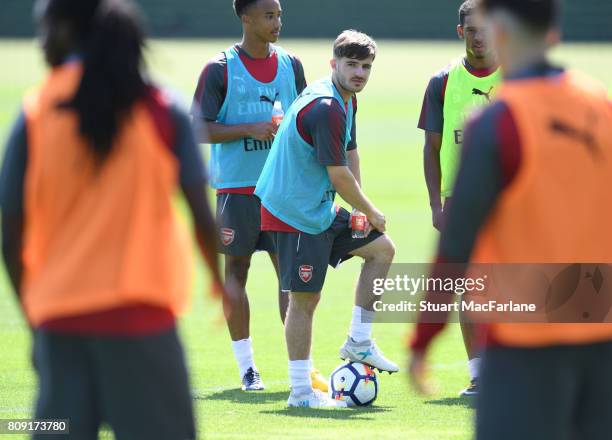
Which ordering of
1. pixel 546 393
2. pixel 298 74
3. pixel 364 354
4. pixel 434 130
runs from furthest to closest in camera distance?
pixel 298 74 → pixel 434 130 → pixel 364 354 → pixel 546 393

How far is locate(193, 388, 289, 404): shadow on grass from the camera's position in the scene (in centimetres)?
798

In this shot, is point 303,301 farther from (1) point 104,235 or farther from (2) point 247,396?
(1) point 104,235

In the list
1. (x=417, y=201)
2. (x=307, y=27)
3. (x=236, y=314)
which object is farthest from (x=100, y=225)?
(x=307, y=27)

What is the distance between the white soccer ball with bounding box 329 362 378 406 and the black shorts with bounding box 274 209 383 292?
560 mm

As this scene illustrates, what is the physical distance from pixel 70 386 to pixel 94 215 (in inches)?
21.3

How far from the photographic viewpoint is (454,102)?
8.52 metres

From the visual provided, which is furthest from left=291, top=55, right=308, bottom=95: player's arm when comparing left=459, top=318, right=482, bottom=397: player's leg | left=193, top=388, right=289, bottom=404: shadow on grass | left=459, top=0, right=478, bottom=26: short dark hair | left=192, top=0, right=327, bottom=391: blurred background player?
left=193, top=388, right=289, bottom=404: shadow on grass

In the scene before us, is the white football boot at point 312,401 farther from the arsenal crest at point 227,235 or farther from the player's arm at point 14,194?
the player's arm at point 14,194

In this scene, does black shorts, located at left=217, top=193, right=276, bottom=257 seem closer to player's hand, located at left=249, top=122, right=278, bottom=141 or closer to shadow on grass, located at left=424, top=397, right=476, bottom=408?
player's hand, located at left=249, top=122, right=278, bottom=141

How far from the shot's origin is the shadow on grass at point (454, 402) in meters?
7.80

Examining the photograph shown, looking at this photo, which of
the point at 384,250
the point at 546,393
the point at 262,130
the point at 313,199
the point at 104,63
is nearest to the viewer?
the point at 546,393

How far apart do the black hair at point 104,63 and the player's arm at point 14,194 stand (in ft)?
0.64

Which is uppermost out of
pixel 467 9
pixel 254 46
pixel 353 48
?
pixel 467 9

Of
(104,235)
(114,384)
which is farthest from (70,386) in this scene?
(104,235)
